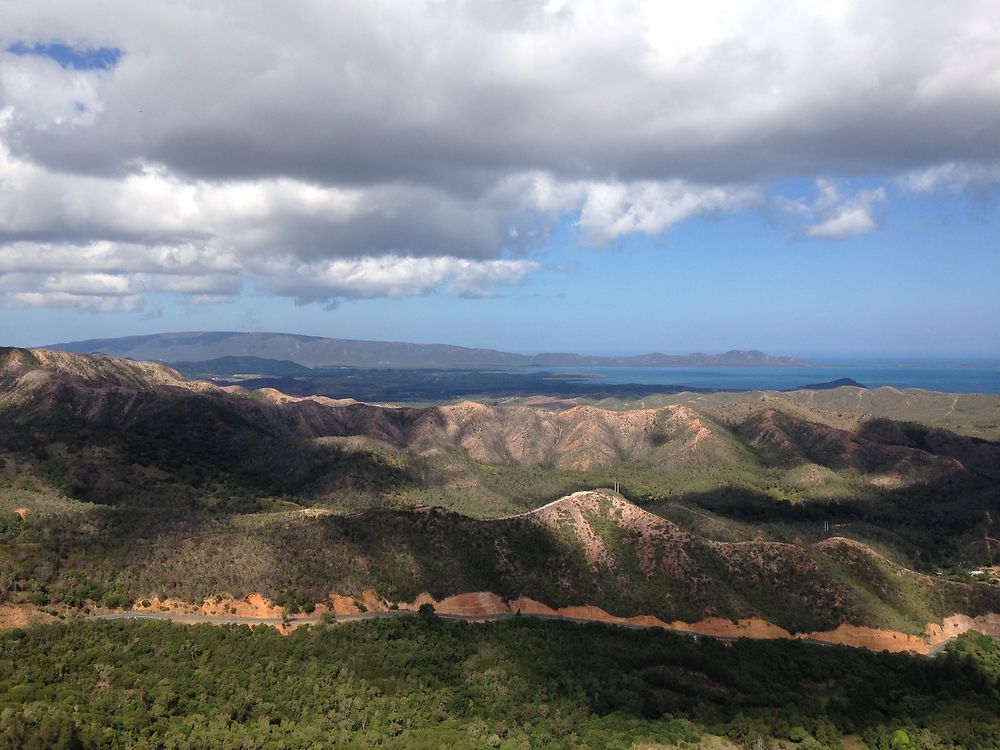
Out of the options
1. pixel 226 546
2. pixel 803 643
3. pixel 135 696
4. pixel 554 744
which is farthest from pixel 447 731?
pixel 803 643

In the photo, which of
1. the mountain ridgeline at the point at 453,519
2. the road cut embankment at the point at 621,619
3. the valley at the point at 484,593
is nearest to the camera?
the valley at the point at 484,593

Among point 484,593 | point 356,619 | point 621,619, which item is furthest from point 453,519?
point 621,619

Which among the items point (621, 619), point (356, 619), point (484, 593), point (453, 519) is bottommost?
point (621, 619)

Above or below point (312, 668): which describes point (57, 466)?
above

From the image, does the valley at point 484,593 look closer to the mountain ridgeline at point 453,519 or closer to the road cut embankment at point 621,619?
the road cut embankment at point 621,619

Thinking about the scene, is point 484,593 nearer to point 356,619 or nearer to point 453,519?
point 453,519

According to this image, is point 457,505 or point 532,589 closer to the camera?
point 532,589

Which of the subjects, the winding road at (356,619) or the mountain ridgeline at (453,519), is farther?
the mountain ridgeline at (453,519)

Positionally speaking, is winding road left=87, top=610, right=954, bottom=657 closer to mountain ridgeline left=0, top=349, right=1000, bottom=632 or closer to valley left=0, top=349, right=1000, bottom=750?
valley left=0, top=349, right=1000, bottom=750

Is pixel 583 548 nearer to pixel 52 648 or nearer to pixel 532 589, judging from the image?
pixel 532 589

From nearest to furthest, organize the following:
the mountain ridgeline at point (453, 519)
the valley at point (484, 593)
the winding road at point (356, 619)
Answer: the valley at point (484, 593) < the winding road at point (356, 619) < the mountain ridgeline at point (453, 519)

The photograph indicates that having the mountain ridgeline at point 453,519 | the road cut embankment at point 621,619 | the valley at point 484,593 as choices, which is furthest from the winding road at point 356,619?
the mountain ridgeline at point 453,519
